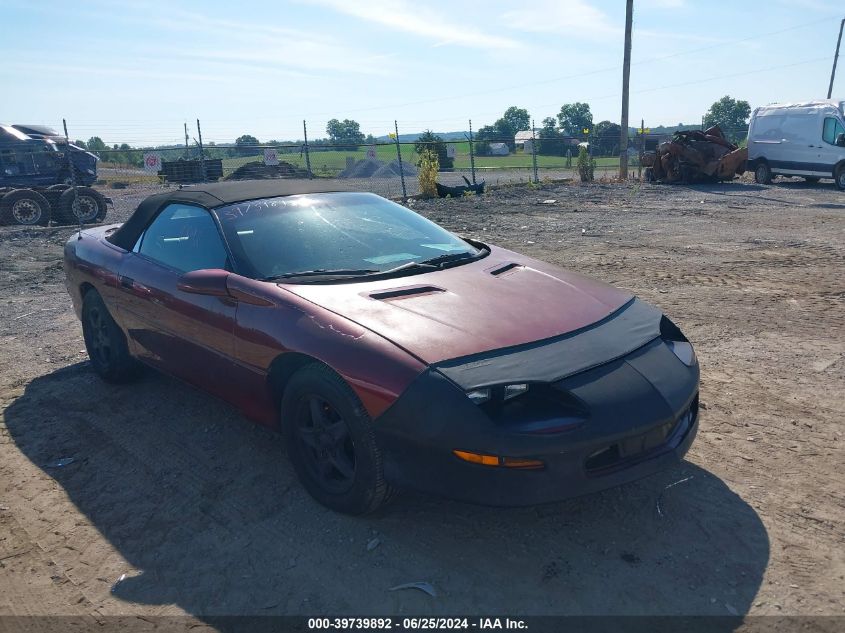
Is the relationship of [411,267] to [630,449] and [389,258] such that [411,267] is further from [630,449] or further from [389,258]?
[630,449]

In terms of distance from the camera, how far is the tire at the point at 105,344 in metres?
4.91

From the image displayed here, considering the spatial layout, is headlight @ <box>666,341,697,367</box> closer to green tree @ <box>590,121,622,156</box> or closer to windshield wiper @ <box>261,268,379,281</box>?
windshield wiper @ <box>261,268,379,281</box>

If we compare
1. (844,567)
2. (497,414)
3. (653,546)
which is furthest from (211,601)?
(844,567)

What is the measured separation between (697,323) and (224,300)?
426cm

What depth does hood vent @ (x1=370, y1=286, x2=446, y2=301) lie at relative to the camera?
3.40 metres

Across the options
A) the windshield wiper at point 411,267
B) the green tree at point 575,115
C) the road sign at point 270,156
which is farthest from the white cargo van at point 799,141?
the green tree at point 575,115

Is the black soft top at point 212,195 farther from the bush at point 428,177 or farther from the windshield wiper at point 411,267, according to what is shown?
the bush at point 428,177

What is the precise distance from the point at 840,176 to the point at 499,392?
69.2ft

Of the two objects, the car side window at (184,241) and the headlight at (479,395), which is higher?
the car side window at (184,241)

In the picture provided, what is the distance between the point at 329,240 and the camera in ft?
13.2

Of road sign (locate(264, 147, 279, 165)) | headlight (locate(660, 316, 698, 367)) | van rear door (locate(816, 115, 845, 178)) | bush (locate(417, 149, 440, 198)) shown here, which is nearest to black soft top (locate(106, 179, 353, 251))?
headlight (locate(660, 316, 698, 367))

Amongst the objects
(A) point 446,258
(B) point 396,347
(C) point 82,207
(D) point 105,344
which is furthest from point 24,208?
(B) point 396,347

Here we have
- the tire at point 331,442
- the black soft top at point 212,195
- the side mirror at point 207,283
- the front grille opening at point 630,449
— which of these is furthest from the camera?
the black soft top at point 212,195

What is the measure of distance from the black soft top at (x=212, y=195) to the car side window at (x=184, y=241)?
7cm
